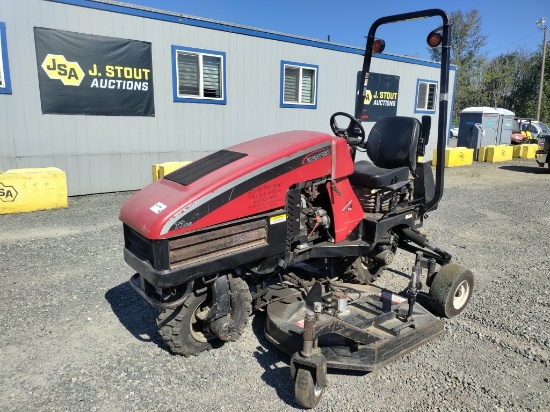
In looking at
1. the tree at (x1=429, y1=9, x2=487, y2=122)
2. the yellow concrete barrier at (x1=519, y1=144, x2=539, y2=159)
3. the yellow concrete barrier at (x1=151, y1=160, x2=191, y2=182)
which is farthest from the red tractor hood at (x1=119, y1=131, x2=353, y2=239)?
the tree at (x1=429, y1=9, x2=487, y2=122)

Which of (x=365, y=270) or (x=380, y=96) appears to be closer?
(x=365, y=270)

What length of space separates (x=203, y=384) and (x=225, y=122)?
24.7ft

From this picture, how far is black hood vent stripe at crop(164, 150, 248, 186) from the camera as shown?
2799mm

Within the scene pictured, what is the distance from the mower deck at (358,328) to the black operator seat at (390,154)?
97 centimetres

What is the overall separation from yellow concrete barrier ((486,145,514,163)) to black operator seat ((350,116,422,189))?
13.3 m

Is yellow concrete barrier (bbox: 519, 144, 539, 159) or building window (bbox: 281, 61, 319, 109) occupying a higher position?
building window (bbox: 281, 61, 319, 109)

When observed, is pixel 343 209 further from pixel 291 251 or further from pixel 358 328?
pixel 358 328

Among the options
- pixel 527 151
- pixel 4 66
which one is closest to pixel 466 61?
pixel 527 151

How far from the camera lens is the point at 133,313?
12.0ft

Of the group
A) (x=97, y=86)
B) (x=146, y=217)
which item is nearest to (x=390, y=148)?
(x=146, y=217)

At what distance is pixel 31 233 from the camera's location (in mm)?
5730

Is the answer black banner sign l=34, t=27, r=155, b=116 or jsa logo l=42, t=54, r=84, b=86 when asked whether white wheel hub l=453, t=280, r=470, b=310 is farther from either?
jsa logo l=42, t=54, r=84, b=86

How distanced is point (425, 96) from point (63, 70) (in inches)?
438

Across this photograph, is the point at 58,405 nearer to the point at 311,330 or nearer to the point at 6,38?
the point at 311,330
